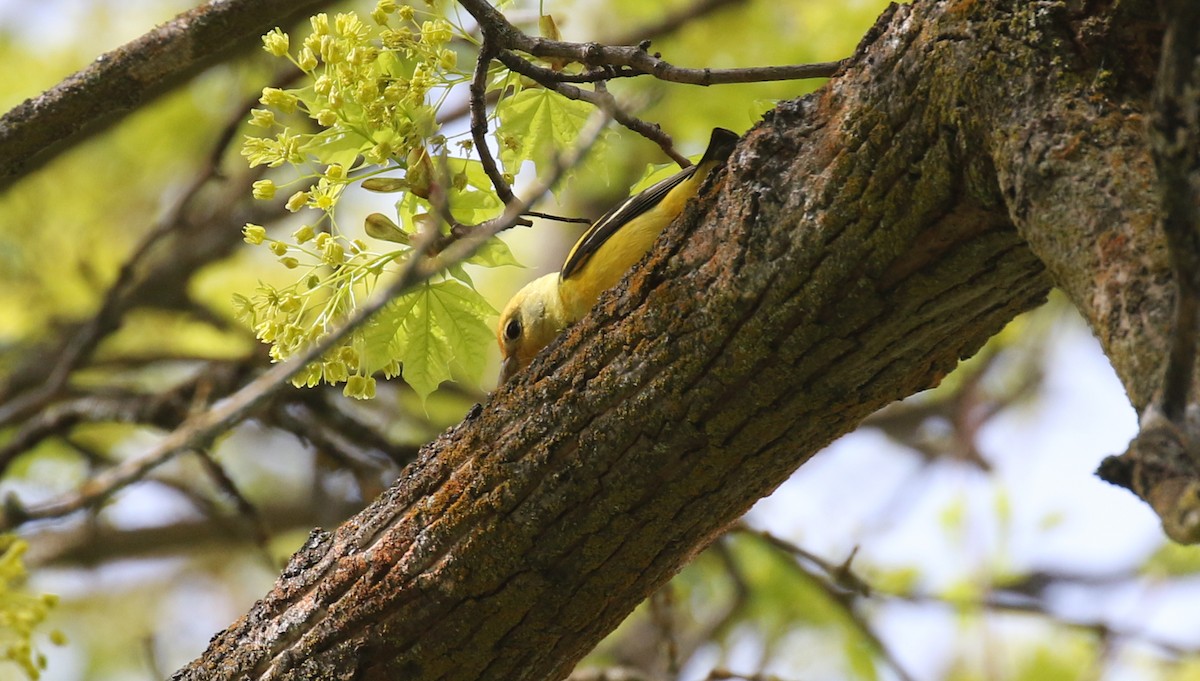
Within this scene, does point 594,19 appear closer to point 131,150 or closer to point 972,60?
point 131,150

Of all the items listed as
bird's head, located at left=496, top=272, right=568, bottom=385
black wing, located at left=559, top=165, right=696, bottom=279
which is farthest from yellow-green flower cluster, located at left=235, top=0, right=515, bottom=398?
bird's head, located at left=496, top=272, right=568, bottom=385

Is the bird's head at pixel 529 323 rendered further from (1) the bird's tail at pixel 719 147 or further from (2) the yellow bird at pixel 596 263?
(1) the bird's tail at pixel 719 147

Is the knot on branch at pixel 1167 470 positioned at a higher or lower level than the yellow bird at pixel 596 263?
lower

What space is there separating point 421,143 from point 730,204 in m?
0.72

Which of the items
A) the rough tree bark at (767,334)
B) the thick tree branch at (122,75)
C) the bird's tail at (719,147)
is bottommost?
the rough tree bark at (767,334)

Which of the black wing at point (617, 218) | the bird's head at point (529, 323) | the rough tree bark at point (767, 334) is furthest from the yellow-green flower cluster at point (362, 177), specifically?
the bird's head at point (529, 323)

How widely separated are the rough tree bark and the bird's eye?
3.22 feet

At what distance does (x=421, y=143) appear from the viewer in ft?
7.85

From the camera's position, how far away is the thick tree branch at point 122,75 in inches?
104

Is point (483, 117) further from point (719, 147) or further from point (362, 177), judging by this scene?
point (719, 147)

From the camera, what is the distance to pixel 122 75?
2688 millimetres

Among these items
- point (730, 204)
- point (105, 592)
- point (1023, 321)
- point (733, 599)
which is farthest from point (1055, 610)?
point (105, 592)

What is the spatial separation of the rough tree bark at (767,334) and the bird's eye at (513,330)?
981 mm

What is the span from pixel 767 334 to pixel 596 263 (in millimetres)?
1098
